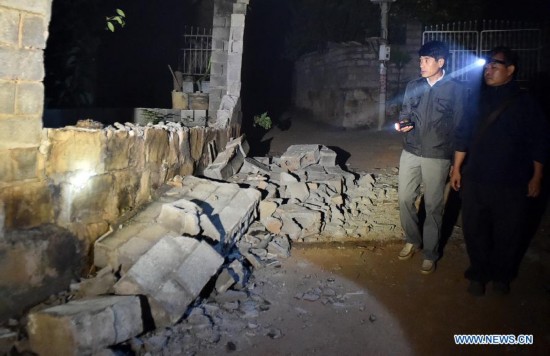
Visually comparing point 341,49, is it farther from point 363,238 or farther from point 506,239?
point 506,239

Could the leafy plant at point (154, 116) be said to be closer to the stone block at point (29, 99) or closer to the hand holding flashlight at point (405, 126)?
the stone block at point (29, 99)

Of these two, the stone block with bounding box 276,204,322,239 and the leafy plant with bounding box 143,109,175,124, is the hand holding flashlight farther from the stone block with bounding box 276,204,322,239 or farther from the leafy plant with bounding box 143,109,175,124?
the leafy plant with bounding box 143,109,175,124

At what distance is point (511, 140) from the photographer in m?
3.28

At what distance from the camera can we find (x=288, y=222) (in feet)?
15.4

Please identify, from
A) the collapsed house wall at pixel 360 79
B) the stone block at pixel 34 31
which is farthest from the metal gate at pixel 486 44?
the stone block at pixel 34 31

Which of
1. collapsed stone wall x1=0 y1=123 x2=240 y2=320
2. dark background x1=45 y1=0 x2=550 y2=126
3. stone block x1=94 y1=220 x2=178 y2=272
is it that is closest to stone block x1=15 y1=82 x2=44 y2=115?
collapsed stone wall x1=0 y1=123 x2=240 y2=320

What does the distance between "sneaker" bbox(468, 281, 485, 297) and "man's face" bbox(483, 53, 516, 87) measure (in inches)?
64.2

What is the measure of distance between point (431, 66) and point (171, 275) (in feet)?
9.18

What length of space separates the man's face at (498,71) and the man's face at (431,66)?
0.39 metres

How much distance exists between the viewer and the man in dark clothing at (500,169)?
10.6 ft

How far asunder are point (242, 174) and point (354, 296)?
109 inches

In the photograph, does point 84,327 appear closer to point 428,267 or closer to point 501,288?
point 428,267

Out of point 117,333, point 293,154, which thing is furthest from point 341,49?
point 117,333

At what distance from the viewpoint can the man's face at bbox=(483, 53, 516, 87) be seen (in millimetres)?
3268
